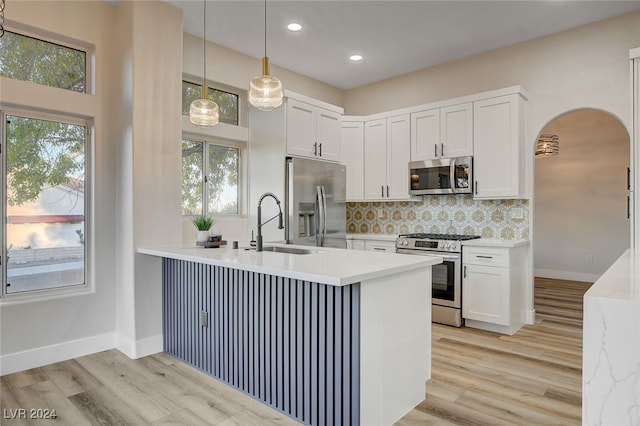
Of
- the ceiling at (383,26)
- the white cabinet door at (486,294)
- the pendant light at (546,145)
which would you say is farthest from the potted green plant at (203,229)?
the pendant light at (546,145)

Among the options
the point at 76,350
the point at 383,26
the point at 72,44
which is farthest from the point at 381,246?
the point at 72,44

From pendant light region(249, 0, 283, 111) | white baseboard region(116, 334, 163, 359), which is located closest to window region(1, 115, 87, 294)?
white baseboard region(116, 334, 163, 359)

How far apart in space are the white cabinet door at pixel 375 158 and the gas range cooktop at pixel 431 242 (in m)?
0.81

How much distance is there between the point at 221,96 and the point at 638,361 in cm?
427

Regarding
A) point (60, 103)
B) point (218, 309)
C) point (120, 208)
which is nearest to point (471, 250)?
point (218, 309)

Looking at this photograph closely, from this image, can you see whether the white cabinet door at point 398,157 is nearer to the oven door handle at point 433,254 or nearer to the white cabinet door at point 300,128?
the oven door handle at point 433,254

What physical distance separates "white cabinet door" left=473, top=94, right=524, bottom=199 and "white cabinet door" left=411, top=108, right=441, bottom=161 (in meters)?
0.44

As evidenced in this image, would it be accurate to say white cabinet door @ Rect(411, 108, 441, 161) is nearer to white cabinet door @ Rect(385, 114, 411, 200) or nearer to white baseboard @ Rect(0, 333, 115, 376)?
white cabinet door @ Rect(385, 114, 411, 200)

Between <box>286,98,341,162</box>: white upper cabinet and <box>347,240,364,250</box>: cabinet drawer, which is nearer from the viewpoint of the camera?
<box>286,98,341,162</box>: white upper cabinet

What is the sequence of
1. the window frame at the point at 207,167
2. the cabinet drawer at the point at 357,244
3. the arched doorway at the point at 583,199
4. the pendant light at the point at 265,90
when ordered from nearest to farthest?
the pendant light at the point at 265,90 → the window frame at the point at 207,167 → the cabinet drawer at the point at 357,244 → the arched doorway at the point at 583,199

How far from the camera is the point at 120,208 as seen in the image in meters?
3.37

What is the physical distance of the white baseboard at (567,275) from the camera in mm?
6504

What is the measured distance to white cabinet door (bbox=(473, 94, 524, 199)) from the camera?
4004 millimetres
